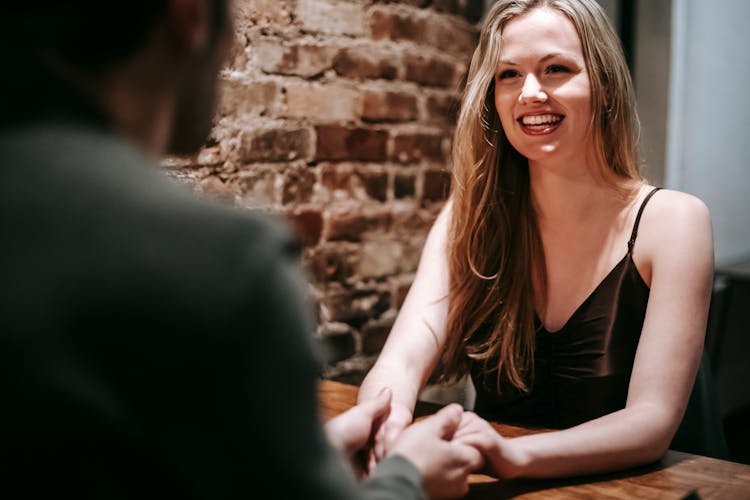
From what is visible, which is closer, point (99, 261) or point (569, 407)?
point (99, 261)

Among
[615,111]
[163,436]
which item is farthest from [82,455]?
[615,111]

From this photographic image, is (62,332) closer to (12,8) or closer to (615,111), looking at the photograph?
(12,8)

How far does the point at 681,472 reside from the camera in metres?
1.20

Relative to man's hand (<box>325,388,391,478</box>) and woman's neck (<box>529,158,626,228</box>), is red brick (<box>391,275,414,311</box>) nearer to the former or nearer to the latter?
woman's neck (<box>529,158,626,228</box>)

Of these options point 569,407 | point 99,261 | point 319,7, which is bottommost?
point 569,407

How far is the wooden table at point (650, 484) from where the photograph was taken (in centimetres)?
111

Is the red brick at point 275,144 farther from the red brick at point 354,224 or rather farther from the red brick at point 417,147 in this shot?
the red brick at point 417,147

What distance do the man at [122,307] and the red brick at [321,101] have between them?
1.50 meters

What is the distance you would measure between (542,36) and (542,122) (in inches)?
6.8

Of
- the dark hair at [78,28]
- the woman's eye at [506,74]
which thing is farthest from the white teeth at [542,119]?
the dark hair at [78,28]

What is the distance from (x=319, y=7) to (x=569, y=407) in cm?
124

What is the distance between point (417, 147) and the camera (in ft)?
8.20

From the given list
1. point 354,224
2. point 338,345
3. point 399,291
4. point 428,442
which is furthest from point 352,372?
point 428,442

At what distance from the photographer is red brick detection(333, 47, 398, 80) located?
2.24m
